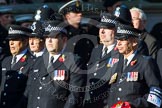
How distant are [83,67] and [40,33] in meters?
1.00

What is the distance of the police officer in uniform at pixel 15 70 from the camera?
8.95 m

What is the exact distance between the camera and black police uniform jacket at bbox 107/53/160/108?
7492mm

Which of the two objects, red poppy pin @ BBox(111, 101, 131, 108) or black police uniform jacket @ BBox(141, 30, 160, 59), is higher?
black police uniform jacket @ BBox(141, 30, 160, 59)

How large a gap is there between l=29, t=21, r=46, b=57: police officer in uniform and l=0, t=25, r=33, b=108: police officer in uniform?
4.1 inches

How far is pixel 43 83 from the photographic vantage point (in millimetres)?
8352

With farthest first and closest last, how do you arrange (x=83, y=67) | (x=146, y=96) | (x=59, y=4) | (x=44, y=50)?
(x=59, y=4)
(x=44, y=50)
(x=83, y=67)
(x=146, y=96)

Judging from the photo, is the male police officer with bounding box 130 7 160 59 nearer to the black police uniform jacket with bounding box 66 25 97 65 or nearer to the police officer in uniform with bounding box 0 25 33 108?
the black police uniform jacket with bounding box 66 25 97 65

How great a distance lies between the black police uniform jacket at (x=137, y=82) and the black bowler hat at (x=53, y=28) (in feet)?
3.09

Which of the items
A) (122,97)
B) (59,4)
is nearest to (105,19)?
(122,97)

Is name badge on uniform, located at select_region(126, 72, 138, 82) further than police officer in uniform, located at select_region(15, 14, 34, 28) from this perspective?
No

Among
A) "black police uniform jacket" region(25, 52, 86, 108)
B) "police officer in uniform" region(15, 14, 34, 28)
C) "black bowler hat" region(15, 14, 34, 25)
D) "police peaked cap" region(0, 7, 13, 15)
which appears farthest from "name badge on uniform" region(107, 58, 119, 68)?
"police peaked cap" region(0, 7, 13, 15)

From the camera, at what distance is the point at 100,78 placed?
27.5ft

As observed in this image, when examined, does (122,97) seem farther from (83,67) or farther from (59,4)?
(59,4)

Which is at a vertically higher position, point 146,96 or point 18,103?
point 146,96
